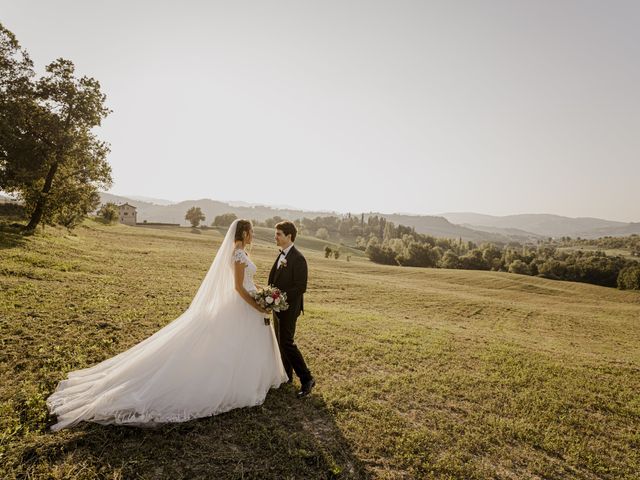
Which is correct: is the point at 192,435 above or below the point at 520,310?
above

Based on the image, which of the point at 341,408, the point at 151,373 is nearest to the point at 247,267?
the point at 151,373

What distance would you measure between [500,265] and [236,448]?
388 ft

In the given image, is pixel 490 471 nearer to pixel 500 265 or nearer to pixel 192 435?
pixel 192 435

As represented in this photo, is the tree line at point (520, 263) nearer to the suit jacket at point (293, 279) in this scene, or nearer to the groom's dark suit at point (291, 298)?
the groom's dark suit at point (291, 298)

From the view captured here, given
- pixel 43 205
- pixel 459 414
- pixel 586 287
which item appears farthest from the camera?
pixel 586 287

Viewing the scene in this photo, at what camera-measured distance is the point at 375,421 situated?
7855 mm

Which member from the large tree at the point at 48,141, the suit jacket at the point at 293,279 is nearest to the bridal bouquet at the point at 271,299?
the suit jacket at the point at 293,279

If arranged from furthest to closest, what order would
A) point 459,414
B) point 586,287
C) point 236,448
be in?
point 586,287
point 459,414
point 236,448

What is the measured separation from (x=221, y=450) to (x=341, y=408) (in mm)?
3156

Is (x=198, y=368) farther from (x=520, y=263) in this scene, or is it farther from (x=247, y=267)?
(x=520, y=263)

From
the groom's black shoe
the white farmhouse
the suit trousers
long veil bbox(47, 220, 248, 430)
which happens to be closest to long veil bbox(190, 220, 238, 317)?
long veil bbox(47, 220, 248, 430)

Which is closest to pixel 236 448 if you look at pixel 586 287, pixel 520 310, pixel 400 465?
pixel 400 465

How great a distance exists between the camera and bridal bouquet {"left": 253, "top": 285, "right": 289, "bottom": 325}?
7.89 meters

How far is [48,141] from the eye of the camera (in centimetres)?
2920
